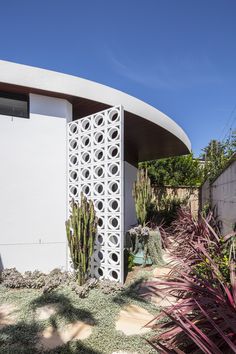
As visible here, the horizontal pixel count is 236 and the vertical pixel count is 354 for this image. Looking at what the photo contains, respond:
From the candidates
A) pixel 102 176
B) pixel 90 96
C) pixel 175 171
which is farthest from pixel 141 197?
pixel 175 171

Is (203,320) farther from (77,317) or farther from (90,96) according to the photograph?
(90,96)

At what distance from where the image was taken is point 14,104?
215 inches

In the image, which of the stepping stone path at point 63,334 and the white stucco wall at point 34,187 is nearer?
the stepping stone path at point 63,334

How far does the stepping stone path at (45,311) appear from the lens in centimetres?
371

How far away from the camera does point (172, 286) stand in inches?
115

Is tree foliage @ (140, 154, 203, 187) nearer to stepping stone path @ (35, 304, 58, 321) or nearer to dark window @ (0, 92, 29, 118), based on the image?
dark window @ (0, 92, 29, 118)

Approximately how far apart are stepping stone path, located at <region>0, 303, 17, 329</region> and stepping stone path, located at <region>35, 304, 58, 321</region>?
12.6 inches

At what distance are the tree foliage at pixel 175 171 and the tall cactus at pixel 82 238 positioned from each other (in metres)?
11.3

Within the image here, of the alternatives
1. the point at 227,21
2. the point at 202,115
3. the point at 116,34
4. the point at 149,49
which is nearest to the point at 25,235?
the point at 116,34

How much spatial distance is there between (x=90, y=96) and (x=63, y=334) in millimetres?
4307

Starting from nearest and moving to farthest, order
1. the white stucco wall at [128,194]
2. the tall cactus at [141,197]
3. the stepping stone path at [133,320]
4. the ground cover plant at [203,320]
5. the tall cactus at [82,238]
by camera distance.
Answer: the ground cover plant at [203,320]
the stepping stone path at [133,320]
the tall cactus at [82,238]
the tall cactus at [141,197]
the white stucco wall at [128,194]

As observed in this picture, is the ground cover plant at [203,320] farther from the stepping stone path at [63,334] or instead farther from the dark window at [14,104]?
the dark window at [14,104]

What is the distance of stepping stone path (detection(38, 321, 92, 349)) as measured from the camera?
3107 millimetres

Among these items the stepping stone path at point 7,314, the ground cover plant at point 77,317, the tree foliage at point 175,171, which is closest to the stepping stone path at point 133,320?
the ground cover plant at point 77,317
